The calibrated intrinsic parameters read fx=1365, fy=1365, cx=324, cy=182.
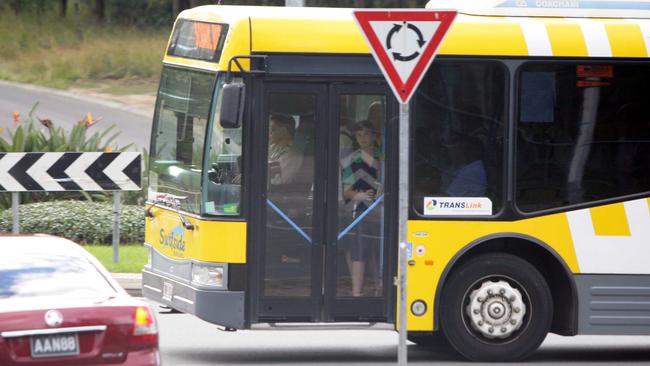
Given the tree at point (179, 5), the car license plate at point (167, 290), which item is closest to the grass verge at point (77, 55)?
the tree at point (179, 5)

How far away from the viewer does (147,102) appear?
4047cm

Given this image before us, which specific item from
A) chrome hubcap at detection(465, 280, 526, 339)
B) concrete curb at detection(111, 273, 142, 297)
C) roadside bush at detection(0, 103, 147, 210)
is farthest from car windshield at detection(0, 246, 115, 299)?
roadside bush at detection(0, 103, 147, 210)

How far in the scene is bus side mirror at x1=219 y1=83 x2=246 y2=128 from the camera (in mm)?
10398

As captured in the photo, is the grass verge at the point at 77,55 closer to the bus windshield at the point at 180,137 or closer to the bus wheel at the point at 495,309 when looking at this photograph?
the bus windshield at the point at 180,137

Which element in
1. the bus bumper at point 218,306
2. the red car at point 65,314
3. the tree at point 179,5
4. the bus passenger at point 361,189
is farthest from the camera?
the tree at point 179,5

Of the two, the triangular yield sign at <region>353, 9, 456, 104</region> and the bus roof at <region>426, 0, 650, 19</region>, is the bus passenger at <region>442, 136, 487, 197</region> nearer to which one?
the bus roof at <region>426, 0, 650, 19</region>

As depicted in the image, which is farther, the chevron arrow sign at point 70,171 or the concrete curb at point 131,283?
the chevron arrow sign at point 70,171

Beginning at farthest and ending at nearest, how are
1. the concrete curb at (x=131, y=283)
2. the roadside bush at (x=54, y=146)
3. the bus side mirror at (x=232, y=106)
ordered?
the roadside bush at (x=54, y=146), the concrete curb at (x=131, y=283), the bus side mirror at (x=232, y=106)

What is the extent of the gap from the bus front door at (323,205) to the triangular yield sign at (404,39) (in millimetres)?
2589

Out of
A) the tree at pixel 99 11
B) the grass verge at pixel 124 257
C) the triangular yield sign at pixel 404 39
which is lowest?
the grass verge at pixel 124 257

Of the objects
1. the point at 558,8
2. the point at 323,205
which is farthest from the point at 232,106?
the point at 558,8

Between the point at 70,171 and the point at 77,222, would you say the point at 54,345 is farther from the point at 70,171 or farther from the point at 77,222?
the point at 77,222

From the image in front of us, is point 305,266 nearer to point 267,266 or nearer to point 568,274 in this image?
point 267,266

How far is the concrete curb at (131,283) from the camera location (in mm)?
15148
